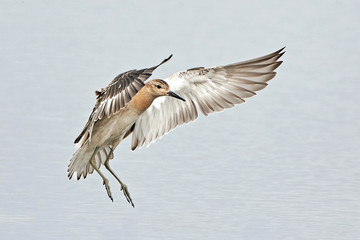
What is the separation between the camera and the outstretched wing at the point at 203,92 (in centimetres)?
873

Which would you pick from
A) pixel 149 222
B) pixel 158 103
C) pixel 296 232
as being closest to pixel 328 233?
pixel 296 232

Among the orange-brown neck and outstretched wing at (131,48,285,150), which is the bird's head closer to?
the orange-brown neck

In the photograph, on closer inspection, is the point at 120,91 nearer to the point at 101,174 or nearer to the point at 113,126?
the point at 113,126

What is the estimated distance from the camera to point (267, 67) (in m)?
8.74

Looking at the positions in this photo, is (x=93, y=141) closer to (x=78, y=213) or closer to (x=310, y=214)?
(x=78, y=213)

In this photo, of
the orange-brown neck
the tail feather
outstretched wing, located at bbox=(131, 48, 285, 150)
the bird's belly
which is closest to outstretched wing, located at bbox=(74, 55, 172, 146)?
the bird's belly

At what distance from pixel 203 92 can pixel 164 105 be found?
0.42 meters

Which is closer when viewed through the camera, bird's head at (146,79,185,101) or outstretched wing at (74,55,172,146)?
outstretched wing at (74,55,172,146)

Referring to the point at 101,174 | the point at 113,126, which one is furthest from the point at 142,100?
the point at 101,174

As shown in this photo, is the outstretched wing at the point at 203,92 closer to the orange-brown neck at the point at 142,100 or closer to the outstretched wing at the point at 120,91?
the orange-brown neck at the point at 142,100

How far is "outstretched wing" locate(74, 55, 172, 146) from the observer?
734 centimetres

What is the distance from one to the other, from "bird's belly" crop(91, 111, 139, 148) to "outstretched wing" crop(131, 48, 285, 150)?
1.66ft

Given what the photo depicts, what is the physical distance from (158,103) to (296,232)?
1921 millimetres

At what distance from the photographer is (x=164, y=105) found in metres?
9.06
